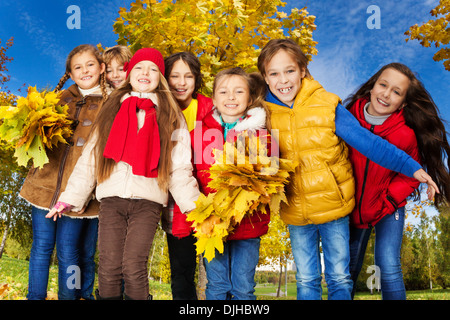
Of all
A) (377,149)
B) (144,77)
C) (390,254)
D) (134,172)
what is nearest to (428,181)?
(377,149)

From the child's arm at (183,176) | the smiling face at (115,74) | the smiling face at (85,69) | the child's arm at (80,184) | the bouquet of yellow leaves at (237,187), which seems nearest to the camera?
the bouquet of yellow leaves at (237,187)

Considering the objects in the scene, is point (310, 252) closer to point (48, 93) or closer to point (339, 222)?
point (339, 222)

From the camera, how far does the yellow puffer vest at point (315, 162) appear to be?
9.57 feet

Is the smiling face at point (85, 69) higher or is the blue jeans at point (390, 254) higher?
the smiling face at point (85, 69)

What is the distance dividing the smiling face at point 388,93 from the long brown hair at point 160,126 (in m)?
1.80

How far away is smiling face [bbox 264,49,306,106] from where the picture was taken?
314cm

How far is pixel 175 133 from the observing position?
10.3 feet

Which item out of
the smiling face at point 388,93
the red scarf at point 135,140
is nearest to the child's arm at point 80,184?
the red scarf at point 135,140

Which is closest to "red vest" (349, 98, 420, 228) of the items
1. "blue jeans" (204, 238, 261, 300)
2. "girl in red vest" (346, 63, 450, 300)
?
"girl in red vest" (346, 63, 450, 300)

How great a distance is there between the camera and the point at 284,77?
124 inches

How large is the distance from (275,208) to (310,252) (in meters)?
0.57

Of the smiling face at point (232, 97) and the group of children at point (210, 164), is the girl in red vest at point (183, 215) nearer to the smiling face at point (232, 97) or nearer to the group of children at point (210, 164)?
the group of children at point (210, 164)

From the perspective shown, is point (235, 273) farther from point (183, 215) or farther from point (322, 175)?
point (322, 175)

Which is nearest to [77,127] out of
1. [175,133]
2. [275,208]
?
[175,133]
